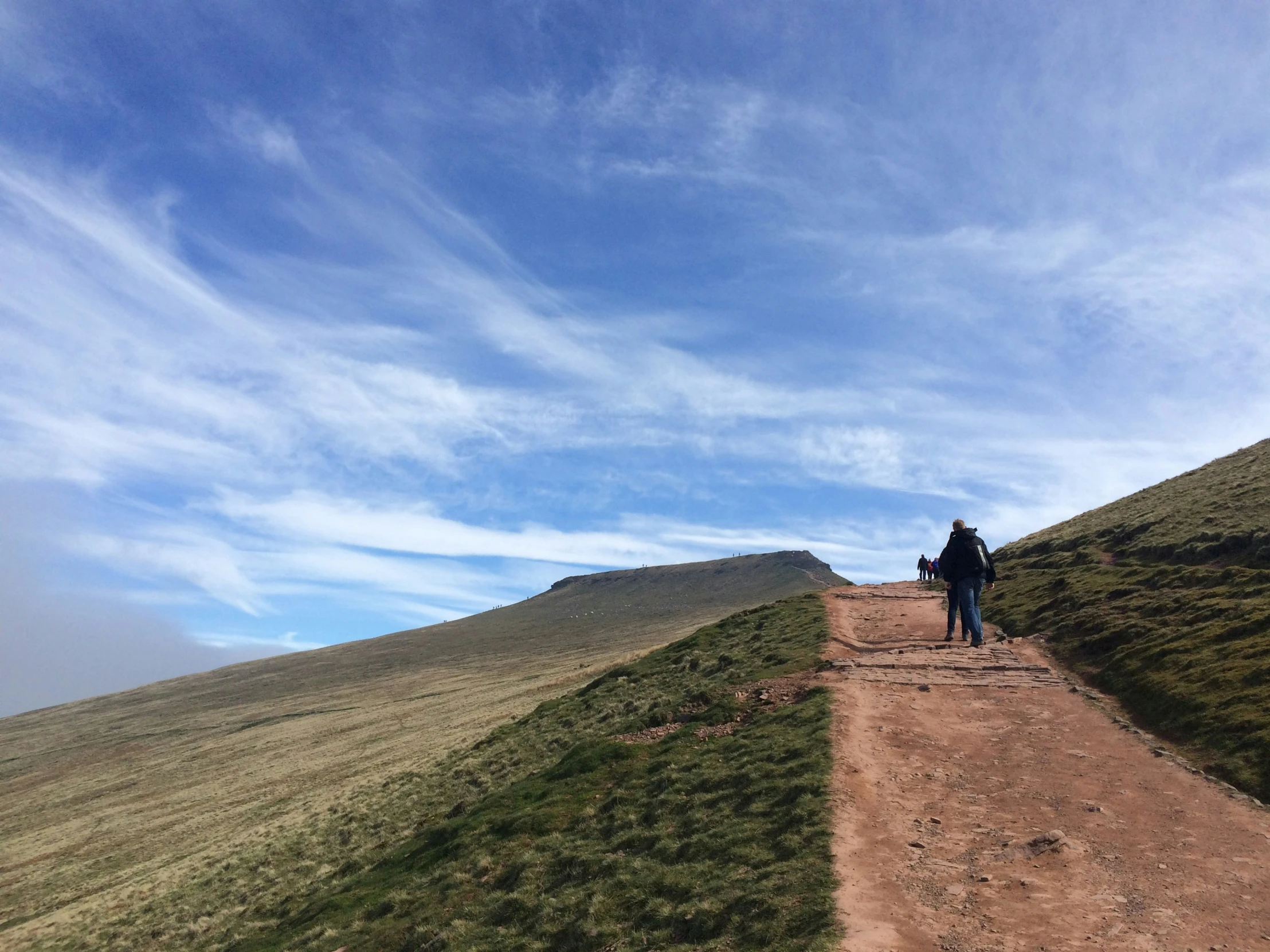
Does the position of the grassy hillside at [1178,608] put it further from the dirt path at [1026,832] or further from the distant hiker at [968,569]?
the distant hiker at [968,569]

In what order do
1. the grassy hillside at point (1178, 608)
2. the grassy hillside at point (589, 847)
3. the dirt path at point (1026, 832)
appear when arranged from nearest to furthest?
the dirt path at point (1026, 832) → the grassy hillside at point (589, 847) → the grassy hillside at point (1178, 608)

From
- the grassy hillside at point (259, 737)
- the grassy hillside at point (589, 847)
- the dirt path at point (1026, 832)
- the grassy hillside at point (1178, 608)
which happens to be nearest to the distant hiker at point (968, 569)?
the grassy hillside at point (1178, 608)

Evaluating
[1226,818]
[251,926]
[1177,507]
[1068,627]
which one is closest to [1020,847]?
[1226,818]

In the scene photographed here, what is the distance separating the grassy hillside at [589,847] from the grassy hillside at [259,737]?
5.39 m

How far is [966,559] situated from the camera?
70.9 feet

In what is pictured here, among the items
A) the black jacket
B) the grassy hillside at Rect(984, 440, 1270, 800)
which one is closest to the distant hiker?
the black jacket

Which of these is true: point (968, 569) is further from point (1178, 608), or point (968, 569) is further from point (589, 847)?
point (589, 847)

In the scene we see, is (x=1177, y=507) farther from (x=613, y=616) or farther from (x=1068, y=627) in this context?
(x=613, y=616)

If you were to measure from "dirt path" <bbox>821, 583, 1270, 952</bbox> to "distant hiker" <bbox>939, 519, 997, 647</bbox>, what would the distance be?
12.8ft

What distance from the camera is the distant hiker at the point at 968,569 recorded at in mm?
21609

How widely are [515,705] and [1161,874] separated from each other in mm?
40634

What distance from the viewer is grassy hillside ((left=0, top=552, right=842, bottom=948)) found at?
34.3 meters

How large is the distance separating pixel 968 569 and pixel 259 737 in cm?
7196

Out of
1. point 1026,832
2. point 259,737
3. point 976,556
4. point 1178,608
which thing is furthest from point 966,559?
point 259,737
